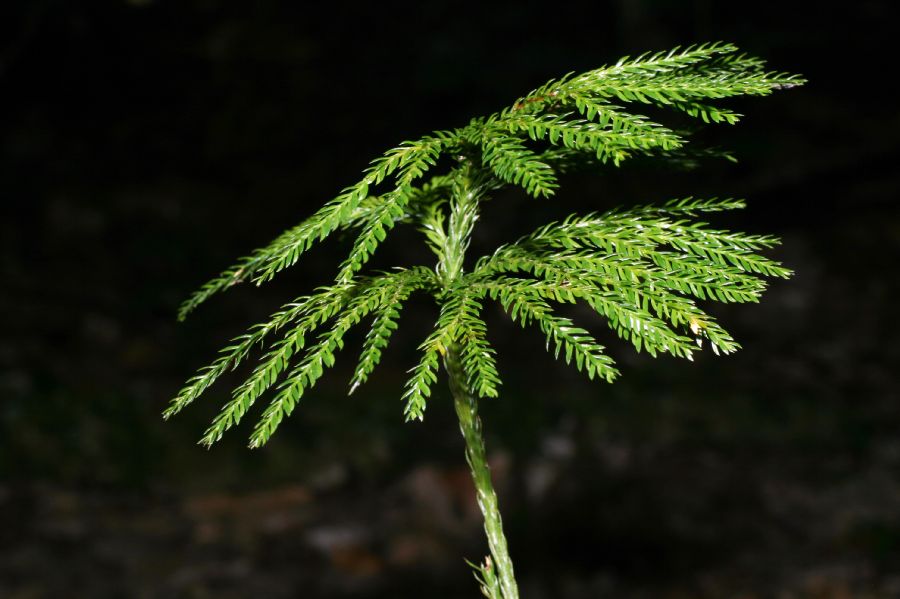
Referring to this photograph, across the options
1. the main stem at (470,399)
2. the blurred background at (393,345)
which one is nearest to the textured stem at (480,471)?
the main stem at (470,399)

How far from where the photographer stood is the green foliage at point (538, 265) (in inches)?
31.3

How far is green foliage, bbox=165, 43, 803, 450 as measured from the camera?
794 mm

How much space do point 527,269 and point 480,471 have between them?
219 millimetres

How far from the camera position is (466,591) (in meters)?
3.88

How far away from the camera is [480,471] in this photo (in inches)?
35.5

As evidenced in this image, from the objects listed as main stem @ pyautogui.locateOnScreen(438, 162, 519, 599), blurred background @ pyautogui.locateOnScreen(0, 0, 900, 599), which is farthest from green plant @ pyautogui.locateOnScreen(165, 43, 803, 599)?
blurred background @ pyautogui.locateOnScreen(0, 0, 900, 599)

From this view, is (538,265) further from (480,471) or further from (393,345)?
(393,345)

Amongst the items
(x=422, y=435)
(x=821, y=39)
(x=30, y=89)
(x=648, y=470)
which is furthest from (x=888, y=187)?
(x=30, y=89)

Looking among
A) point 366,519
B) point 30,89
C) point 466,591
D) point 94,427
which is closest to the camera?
point 466,591

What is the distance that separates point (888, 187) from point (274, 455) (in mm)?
6329

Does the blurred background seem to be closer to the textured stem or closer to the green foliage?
the green foliage

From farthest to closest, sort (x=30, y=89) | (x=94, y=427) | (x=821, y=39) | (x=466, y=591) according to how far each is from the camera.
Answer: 1. (x=30, y=89)
2. (x=94, y=427)
3. (x=821, y=39)
4. (x=466, y=591)

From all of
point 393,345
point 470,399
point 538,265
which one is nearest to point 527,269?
point 538,265

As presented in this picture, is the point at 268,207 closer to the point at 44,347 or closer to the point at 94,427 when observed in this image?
the point at 44,347
